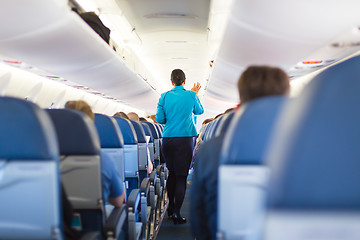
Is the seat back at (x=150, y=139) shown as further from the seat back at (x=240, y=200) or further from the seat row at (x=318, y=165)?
the seat row at (x=318, y=165)

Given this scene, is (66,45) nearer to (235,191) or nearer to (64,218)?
(64,218)

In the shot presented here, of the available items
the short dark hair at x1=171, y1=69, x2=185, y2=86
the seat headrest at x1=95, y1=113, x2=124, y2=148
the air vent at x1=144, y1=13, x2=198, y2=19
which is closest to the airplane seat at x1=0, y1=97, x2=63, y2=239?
the seat headrest at x1=95, y1=113, x2=124, y2=148

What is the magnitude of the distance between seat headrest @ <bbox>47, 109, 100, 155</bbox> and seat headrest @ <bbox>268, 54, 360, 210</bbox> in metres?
1.12

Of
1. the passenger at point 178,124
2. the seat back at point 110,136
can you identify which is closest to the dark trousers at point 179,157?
the passenger at point 178,124

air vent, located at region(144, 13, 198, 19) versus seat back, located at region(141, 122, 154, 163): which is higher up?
air vent, located at region(144, 13, 198, 19)

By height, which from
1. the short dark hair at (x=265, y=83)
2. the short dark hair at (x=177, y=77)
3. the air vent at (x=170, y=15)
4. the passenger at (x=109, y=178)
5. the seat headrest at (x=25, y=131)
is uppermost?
the air vent at (x=170, y=15)

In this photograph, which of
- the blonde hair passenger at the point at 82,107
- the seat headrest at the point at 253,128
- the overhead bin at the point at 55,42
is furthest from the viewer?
the overhead bin at the point at 55,42

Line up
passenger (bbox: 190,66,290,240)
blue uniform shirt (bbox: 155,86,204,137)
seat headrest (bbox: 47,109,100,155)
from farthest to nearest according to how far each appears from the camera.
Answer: blue uniform shirt (bbox: 155,86,204,137) → seat headrest (bbox: 47,109,100,155) → passenger (bbox: 190,66,290,240)

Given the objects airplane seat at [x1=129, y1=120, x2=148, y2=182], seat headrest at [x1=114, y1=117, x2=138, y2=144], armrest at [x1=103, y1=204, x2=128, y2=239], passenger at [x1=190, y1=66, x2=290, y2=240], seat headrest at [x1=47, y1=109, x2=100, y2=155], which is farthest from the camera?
airplane seat at [x1=129, y1=120, x2=148, y2=182]

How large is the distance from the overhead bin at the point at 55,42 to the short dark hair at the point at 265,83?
5.36 ft

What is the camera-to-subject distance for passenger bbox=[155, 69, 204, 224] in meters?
4.35

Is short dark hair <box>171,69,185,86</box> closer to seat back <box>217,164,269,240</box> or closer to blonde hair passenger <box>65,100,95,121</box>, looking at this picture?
blonde hair passenger <box>65,100,95,121</box>

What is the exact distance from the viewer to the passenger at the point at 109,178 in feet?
6.68

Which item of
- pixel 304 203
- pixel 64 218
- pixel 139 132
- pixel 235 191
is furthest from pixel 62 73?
pixel 304 203
